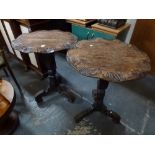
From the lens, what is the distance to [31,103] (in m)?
1.87

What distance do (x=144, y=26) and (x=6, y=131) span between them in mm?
2132

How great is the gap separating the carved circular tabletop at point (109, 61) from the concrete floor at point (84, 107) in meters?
0.79

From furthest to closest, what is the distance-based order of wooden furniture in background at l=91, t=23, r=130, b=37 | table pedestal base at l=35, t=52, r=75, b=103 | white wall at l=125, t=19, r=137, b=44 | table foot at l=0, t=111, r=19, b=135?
1. white wall at l=125, t=19, r=137, b=44
2. wooden furniture in background at l=91, t=23, r=130, b=37
3. table pedestal base at l=35, t=52, r=75, b=103
4. table foot at l=0, t=111, r=19, b=135

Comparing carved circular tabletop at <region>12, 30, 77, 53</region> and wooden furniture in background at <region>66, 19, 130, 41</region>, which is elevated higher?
carved circular tabletop at <region>12, 30, 77, 53</region>

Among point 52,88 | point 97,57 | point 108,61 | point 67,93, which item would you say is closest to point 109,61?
point 108,61

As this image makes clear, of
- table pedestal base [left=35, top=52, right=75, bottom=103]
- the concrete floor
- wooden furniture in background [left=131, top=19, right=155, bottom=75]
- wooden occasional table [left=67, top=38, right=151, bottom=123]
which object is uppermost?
wooden occasional table [left=67, top=38, right=151, bottom=123]

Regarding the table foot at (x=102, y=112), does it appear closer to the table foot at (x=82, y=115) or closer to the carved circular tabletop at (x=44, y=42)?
the table foot at (x=82, y=115)

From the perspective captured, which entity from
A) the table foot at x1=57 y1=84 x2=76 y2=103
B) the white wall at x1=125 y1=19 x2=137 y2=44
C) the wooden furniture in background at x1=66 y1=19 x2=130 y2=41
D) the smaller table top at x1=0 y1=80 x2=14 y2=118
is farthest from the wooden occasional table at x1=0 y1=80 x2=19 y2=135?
the white wall at x1=125 y1=19 x2=137 y2=44

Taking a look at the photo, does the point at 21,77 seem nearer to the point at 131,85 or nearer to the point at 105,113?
the point at 105,113

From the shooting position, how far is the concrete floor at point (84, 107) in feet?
5.16

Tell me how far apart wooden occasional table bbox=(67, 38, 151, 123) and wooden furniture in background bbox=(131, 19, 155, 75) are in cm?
84

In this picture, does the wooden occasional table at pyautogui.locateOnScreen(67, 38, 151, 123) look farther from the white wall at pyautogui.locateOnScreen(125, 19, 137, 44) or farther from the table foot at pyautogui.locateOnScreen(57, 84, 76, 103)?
the white wall at pyautogui.locateOnScreen(125, 19, 137, 44)

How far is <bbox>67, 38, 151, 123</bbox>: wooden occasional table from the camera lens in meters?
0.99
